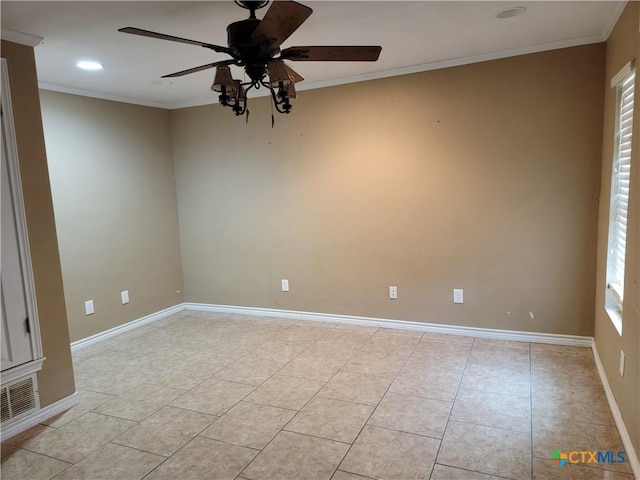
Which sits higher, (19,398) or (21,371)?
(21,371)

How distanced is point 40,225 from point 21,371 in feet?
2.84

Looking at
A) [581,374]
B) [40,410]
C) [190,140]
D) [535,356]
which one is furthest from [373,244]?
[40,410]

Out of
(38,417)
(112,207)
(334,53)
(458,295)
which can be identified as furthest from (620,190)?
(112,207)

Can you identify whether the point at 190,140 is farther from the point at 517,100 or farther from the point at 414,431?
the point at 414,431

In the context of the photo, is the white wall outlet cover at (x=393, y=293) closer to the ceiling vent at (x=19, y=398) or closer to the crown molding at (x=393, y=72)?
the crown molding at (x=393, y=72)

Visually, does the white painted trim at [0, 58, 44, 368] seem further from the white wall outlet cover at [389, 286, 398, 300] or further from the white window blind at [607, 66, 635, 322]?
the white window blind at [607, 66, 635, 322]

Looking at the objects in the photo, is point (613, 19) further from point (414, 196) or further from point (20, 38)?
point (20, 38)

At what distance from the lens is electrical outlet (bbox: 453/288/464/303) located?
146 inches

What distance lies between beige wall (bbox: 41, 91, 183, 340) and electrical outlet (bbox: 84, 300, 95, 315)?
39 mm

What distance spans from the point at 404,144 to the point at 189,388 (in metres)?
2.65

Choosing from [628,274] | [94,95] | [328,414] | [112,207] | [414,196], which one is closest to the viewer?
[628,274]

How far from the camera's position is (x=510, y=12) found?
2.48 m

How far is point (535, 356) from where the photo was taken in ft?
10.6

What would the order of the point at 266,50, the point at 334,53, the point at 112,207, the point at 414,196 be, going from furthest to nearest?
the point at 112,207 < the point at 414,196 < the point at 334,53 < the point at 266,50
